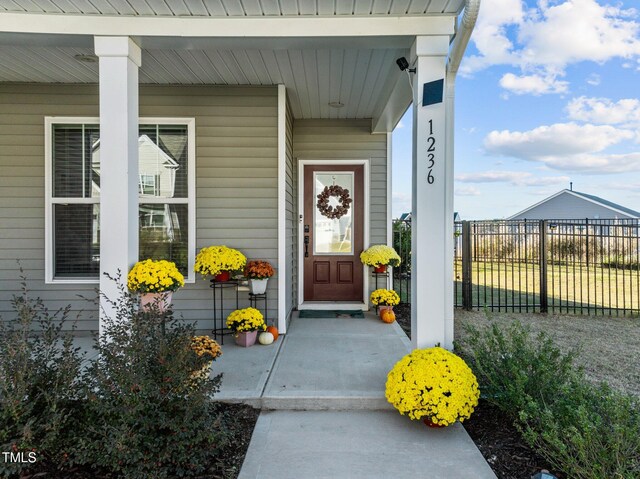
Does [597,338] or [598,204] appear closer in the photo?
[597,338]

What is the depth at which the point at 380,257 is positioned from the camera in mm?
5035

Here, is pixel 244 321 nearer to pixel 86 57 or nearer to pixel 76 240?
pixel 76 240

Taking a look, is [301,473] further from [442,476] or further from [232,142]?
[232,142]

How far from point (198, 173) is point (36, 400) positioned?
2750 mm

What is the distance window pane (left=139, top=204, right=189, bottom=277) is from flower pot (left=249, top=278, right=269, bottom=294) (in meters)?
0.76

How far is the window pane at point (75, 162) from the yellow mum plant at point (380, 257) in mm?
3302

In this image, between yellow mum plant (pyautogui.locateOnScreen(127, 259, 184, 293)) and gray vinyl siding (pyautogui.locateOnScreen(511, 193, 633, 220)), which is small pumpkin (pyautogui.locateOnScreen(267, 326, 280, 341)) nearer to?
yellow mum plant (pyautogui.locateOnScreen(127, 259, 184, 293))

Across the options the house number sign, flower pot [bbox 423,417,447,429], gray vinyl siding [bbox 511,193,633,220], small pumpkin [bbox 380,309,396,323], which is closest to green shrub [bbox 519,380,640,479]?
flower pot [bbox 423,417,447,429]

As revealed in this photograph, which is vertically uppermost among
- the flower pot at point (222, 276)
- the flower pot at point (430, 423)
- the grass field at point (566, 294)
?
the flower pot at point (222, 276)

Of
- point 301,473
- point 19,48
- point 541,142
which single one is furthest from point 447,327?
point 541,142

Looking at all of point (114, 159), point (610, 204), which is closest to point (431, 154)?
point (114, 159)

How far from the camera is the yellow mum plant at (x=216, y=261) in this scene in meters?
3.73

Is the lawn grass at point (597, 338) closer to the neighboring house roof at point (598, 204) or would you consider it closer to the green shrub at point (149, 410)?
the green shrub at point (149, 410)

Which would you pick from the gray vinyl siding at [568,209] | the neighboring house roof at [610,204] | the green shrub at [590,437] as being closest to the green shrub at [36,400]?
the green shrub at [590,437]
